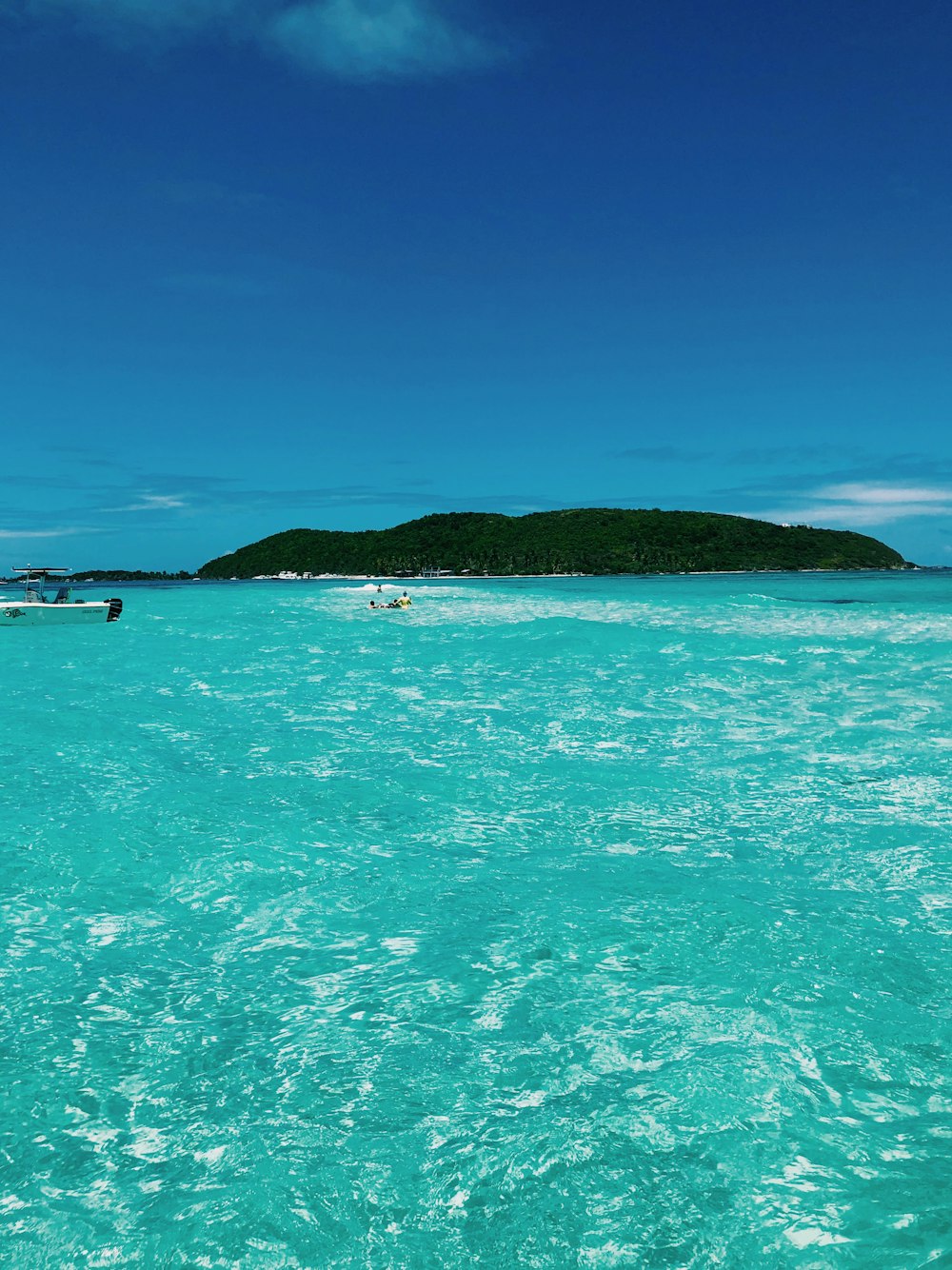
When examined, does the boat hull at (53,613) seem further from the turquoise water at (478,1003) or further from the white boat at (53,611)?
the turquoise water at (478,1003)

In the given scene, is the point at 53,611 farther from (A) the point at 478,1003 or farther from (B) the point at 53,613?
(A) the point at 478,1003

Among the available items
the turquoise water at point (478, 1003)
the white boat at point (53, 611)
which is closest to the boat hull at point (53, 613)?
the white boat at point (53, 611)

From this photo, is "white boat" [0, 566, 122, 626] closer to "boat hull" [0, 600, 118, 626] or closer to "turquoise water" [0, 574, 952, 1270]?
"boat hull" [0, 600, 118, 626]

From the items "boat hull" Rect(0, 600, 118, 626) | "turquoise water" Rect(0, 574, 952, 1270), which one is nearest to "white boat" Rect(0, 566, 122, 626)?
"boat hull" Rect(0, 600, 118, 626)

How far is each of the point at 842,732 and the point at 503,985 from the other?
14.3 meters

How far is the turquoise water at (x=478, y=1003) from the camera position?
4875mm

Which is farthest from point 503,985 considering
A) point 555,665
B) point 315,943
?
point 555,665

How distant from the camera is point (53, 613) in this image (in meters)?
55.1

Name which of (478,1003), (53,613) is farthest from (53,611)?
(478,1003)

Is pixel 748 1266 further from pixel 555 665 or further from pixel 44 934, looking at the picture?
pixel 555 665

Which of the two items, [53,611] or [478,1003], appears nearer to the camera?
[478,1003]

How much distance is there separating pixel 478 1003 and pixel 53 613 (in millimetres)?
55939

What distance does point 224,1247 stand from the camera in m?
4.66

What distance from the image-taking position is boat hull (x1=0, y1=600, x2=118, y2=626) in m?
54.8
